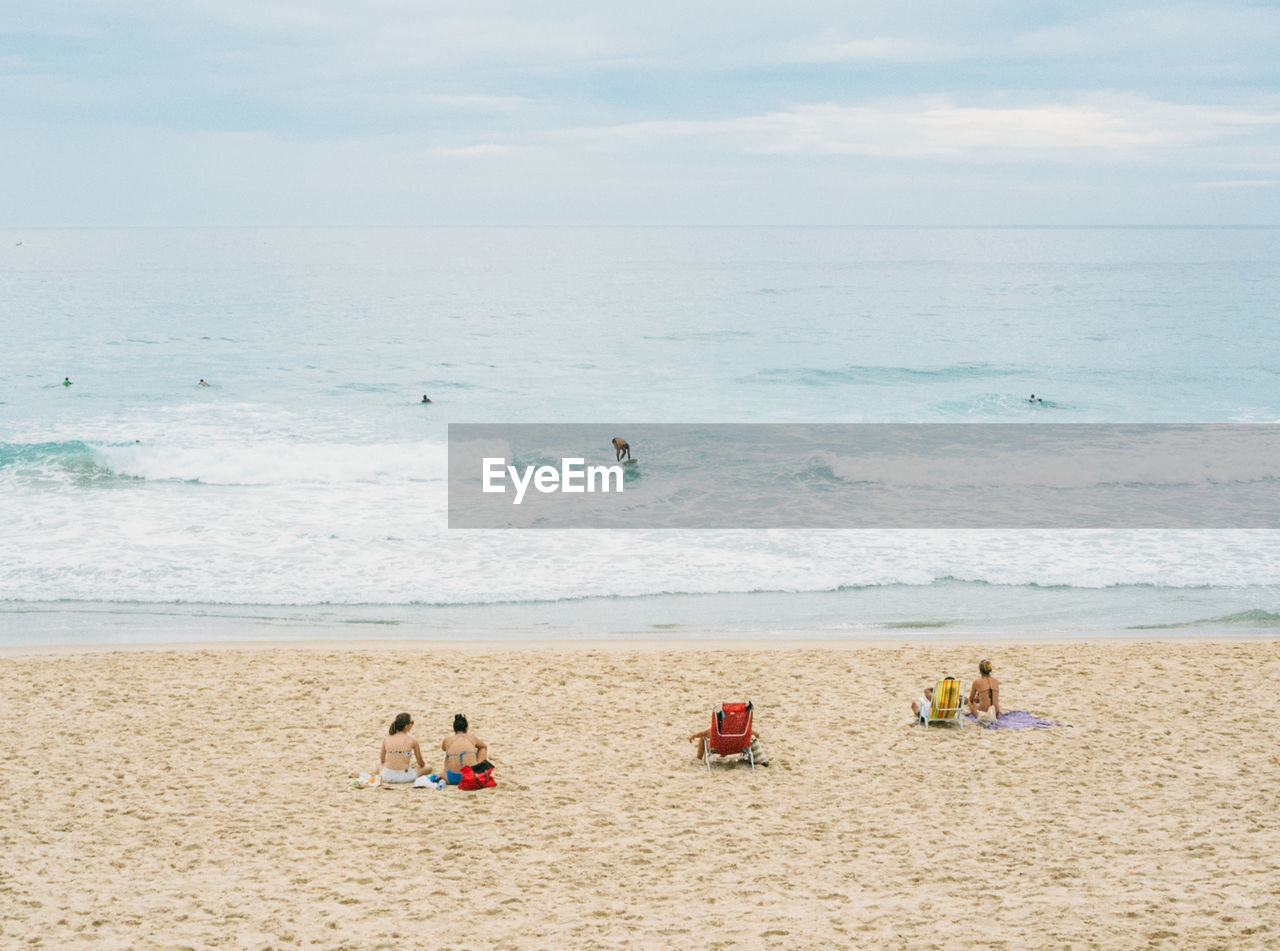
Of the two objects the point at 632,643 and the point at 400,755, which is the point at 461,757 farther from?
the point at 632,643

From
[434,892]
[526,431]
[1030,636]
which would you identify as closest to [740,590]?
[1030,636]

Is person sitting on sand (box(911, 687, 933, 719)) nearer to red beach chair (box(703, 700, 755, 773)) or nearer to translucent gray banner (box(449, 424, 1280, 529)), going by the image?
red beach chair (box(703, 700, 755, 773))

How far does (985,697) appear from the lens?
10.2 m

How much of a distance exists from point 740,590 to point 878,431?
16.1 meters

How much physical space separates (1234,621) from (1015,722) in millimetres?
6109

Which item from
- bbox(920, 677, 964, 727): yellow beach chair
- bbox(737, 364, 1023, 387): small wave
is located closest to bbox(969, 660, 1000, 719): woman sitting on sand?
bbox(920, 677, 964, 727): yellow beach chair

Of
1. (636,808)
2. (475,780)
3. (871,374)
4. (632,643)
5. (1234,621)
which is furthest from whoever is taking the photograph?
(871,374)

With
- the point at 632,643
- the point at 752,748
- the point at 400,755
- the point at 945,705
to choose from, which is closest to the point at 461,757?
the point at 400,755

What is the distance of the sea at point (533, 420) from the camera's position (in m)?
14.7

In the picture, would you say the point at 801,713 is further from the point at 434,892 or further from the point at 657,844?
the point at 434,892

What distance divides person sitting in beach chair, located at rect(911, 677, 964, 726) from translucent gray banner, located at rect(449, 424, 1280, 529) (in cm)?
942

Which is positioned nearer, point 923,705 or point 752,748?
point 752,748

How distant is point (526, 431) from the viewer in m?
30.4

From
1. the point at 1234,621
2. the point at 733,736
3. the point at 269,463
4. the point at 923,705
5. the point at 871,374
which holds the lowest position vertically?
the point at 733,736
